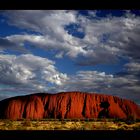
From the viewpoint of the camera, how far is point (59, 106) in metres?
66.8

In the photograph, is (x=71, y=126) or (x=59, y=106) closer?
(x=71, y=126)

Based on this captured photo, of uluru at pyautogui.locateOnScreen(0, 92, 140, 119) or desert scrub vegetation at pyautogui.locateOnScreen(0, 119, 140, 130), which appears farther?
uluru at pyautogui.locateOnScreen(0, 92, 140, 119)

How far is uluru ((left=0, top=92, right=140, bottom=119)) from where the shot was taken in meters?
65.4

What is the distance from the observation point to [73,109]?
66500 millimetres

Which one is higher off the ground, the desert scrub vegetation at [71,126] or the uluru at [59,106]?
the uluru at [59,106]

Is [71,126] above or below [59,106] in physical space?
below

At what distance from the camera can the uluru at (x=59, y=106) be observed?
215ft

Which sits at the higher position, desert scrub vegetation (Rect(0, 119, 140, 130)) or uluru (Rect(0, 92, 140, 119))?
uluru (Rect(0, 92, 140, 119))

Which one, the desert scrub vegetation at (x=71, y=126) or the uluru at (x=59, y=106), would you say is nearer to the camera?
the desert scrub vegetation at (x=71, y=126)
